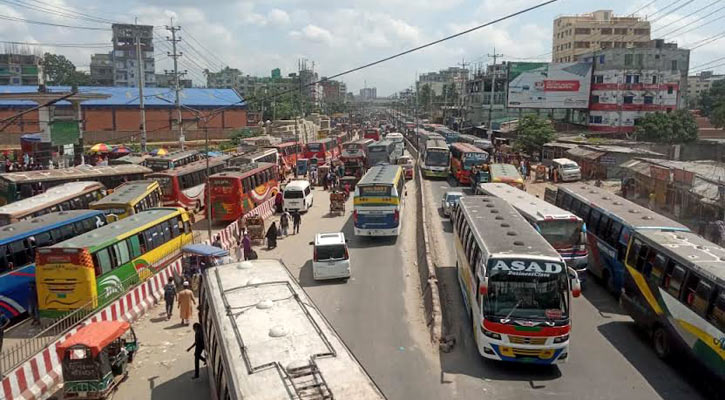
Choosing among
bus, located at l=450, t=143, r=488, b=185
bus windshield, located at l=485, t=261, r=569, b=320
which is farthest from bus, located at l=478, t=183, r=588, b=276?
bus, located at l=450, t=143, r=488, b=185

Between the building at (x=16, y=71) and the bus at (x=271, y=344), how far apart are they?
4585 inches

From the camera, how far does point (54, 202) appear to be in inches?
925

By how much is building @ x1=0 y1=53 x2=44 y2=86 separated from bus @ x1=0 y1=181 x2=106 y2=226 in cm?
9717

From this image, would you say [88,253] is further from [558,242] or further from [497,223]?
[558,242]

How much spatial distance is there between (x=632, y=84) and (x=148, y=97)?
64.4 meters

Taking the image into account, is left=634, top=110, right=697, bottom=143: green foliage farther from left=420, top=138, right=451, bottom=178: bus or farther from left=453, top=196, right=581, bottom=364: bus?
left=453, top=196, right=581, bottom=364: bus

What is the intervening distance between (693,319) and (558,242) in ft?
19.9

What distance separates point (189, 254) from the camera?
19875 mm

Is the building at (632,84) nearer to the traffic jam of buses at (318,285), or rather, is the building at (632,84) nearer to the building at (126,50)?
the traffic jam of buses at (318,285)

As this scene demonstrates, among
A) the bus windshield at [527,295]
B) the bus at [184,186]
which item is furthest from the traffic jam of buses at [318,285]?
the bus at [184,186]

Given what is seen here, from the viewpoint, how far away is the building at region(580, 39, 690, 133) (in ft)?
234

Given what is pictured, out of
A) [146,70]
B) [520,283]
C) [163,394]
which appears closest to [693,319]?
[520,283]

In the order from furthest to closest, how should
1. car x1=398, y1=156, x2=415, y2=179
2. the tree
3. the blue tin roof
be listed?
the blue tin roof → the tree → car x1=398, y1=156, x2=415, y2=179

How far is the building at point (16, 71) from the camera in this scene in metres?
109
